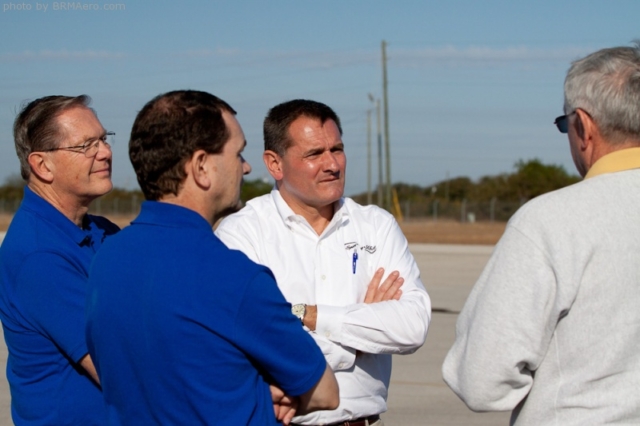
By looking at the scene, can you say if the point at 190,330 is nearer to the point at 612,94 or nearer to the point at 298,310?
the point at 298,310

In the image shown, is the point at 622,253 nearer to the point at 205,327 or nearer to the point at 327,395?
the point at 327,395

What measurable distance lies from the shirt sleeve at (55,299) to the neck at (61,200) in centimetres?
41

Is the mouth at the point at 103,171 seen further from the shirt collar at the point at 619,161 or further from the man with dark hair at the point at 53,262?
the shirt collar at the point at 619,161

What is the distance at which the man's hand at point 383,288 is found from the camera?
13.0 ft

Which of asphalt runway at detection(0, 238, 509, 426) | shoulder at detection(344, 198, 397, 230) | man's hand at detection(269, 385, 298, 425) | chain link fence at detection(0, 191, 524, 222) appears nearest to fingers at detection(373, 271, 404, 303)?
shoulder at detection(344, 198, 397, 230)

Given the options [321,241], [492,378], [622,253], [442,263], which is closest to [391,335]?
[321,241]

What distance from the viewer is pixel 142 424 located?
101 inches

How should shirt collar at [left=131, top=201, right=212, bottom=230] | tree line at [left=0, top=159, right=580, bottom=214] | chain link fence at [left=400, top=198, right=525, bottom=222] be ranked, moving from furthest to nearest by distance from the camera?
tree line at [left=0, top=159, right=580, bottom=214] < chain link fence at [left=400, top=198, right=525, bottom=222] < shirt collar at [left=131, top=201, right=212, bottom=230]

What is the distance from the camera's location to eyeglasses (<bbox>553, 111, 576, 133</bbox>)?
2857 mm

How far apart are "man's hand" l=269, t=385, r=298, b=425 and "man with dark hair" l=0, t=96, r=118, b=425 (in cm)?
84

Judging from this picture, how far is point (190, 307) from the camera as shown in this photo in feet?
7.93

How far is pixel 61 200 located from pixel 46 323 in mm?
667

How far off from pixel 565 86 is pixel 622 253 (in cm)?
A: 59

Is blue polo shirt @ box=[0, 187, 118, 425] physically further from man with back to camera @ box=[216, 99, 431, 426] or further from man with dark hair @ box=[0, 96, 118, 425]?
man with back to camera @ box=[216, 99, 431, 426]
